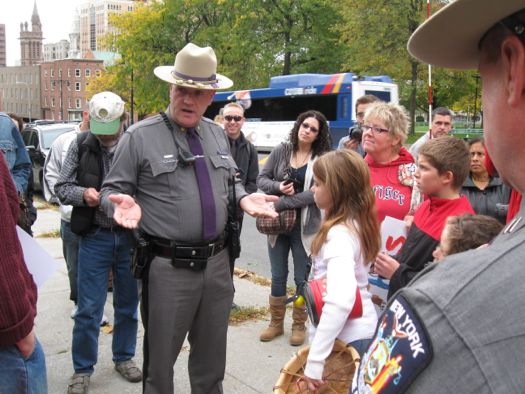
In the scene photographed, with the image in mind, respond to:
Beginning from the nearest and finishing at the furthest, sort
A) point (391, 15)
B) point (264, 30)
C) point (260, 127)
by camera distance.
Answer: point (260, 127)
point (391, 15)
point (264, 30)

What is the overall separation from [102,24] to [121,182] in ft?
583

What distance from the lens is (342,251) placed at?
265cm

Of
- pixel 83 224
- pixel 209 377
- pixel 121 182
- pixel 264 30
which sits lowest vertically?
pixel 209 377

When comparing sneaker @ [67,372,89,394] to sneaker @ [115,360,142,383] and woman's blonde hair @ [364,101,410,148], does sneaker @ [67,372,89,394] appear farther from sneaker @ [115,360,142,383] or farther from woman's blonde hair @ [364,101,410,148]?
woman's blonde hair @ [364,101,410,148]

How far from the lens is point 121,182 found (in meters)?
3.00

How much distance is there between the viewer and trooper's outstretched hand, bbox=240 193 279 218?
3.00m

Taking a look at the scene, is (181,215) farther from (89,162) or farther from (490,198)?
(490,198)

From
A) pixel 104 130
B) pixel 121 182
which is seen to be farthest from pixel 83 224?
pixel 121 182

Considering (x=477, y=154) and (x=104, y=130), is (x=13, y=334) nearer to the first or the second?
(x=104, y=130)

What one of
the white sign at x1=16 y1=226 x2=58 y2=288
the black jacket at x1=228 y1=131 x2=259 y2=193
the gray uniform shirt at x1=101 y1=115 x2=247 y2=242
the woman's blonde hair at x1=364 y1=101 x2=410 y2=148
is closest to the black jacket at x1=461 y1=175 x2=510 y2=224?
the woman's blonde hair at x1=364 y1=101 x2=410 y2=148

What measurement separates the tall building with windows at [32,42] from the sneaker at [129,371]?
541ft

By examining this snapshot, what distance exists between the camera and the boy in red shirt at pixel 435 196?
10.2 ft

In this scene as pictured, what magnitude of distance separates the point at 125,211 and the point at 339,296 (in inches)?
43.3

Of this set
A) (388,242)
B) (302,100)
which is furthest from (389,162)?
(302,100)
